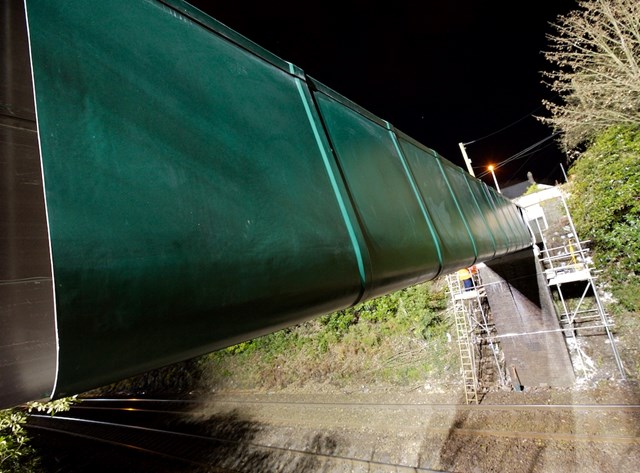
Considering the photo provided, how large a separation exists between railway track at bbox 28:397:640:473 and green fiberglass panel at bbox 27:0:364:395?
883 cm

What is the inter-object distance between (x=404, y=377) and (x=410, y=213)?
11581 mm

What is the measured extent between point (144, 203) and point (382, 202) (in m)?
1.46

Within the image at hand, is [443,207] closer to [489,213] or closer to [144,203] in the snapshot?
[489,213]

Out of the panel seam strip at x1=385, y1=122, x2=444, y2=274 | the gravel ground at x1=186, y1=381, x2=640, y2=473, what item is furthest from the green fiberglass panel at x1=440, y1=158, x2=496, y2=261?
the gravel ground at x1=186, y1=381, x2=640, y2=473

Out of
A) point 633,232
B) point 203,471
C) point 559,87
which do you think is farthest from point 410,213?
point 559,87

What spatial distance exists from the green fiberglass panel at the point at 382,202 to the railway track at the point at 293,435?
7.91 metres

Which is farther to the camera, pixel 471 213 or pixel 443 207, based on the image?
pixel 471 213

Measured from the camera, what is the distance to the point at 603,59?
1098cm

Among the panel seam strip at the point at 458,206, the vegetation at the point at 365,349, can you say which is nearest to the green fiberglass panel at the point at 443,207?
the panel seam strip at the point at 458,206

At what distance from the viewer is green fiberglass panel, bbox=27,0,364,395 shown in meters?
0.63

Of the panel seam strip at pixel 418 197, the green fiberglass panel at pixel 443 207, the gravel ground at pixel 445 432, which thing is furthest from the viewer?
the gravel ground at pixel 445 432

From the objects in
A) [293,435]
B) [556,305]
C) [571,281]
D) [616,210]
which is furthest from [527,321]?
[293,435]

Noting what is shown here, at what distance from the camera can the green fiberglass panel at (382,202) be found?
1655mm

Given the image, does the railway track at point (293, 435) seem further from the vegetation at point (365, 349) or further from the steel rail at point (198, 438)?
the vegetation at point (365, 349)
